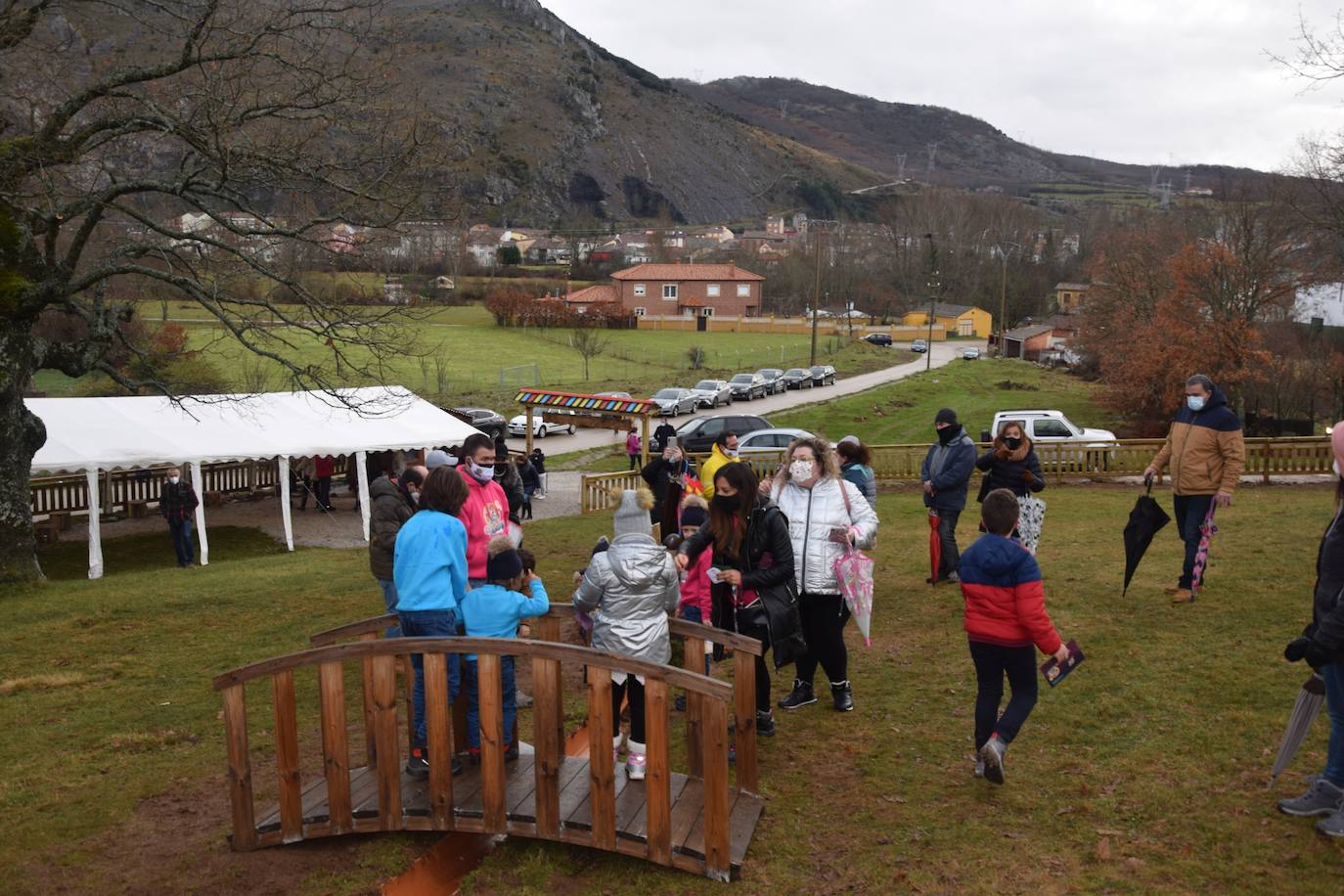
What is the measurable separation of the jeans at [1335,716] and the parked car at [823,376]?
55514mm

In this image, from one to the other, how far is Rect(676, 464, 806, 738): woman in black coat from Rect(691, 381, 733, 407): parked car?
4214 cm

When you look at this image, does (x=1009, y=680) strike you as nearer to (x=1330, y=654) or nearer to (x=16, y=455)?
(x=1330, y=654)

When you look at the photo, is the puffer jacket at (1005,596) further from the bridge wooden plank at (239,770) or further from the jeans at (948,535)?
the jeans at (948,535)

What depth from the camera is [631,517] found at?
5.75m

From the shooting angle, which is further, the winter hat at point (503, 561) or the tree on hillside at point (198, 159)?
the tree on hillside at point (198, 159)

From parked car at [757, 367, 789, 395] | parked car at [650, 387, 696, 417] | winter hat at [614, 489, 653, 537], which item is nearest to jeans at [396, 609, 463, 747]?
winter hat at [614, 489, 653, 537]

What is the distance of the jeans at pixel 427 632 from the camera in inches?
229

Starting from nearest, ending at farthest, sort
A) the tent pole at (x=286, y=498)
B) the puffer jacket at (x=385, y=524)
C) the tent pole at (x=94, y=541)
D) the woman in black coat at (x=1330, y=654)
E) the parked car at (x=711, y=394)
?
the woman in black coat at (x=1330, y=654) → the puffer jacket at (x=385, y=524) → the tent pole at (x=94, y=541) → the tent pole at (x=286, y=498) → the parked car at (x=711, y=394)

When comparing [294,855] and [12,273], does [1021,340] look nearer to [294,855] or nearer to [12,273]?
[12,273]

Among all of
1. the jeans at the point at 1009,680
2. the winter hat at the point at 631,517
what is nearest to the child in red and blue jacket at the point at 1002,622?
the jeans at the point at 1009,680

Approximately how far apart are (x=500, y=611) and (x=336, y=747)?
111 centimetres

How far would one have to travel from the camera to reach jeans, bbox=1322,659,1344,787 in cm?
510

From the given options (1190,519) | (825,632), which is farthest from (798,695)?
(1190,519)

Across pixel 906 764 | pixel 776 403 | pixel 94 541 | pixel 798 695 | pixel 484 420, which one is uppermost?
pixel 798 695
